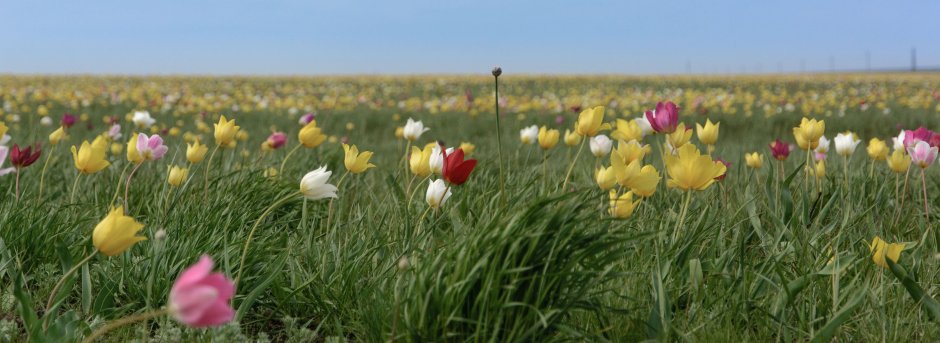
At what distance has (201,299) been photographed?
105 centimetres

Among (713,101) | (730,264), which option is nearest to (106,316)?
(730,264)

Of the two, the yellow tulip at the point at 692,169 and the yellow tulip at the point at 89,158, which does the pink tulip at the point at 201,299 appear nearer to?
the yellow tulip at the point at 692,169

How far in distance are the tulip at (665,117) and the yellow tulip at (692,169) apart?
57cm

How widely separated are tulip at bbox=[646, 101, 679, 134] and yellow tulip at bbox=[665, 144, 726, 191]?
569 millimetres

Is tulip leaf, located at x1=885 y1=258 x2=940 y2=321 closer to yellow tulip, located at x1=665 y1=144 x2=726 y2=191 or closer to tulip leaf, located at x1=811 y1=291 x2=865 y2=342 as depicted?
tulip leaf, located at x1=811 y1=291 x2=865 y2=342

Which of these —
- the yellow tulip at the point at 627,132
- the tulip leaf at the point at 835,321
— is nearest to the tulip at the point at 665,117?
the yellow tulip at the point at 627,132

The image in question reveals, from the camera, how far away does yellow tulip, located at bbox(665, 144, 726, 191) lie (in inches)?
75.1

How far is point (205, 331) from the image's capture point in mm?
1865

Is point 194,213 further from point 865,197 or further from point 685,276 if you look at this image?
point 865,197

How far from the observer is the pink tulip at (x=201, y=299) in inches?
41.0

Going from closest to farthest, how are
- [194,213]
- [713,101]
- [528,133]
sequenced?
[194,213]
[528,133]
[713,101]

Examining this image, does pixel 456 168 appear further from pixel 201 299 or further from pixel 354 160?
pixel 201 299

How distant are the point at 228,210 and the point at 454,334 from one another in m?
1.38

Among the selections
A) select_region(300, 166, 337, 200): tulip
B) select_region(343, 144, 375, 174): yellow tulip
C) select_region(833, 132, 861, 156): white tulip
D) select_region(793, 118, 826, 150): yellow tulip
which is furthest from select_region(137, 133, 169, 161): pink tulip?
select_region(833, 132, 861, 156): white tulip
